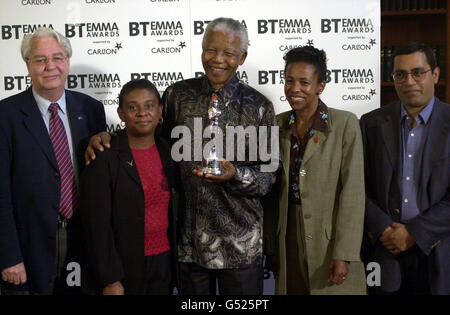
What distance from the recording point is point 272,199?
209 cm

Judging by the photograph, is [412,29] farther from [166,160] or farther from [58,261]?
[58,261]

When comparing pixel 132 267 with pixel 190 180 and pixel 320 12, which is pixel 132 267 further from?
pixel 320 12

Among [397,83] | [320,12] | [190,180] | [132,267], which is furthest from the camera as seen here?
[320,12]

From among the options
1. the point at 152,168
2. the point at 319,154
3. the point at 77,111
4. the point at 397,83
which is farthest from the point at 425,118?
the point at 77,111

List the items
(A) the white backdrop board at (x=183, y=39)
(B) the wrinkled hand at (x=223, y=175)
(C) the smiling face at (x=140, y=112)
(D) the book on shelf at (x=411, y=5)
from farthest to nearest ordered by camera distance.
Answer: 1. (D) the book on shelf at (x=411, y=5)
2. (A) the white backdrop board at (x=183, y=39)
3. (C) the smiling face at (x=140, y=112)
4. (B) the wrinkled hand at (x=223, y=175)

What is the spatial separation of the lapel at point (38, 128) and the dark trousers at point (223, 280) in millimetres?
790

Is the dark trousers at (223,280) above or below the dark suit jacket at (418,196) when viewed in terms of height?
below

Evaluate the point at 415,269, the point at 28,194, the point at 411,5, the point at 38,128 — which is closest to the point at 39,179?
the point at 28,194

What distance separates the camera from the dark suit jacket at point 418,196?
191cm

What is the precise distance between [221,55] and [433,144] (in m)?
1.08

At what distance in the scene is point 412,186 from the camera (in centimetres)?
197

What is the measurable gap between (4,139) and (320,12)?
100 inches

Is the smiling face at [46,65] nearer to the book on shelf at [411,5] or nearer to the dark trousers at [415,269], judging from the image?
the dark trousers at [415,269]

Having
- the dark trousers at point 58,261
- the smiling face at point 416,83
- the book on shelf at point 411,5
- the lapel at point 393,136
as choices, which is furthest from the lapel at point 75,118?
the book on shelf at point 411,5
